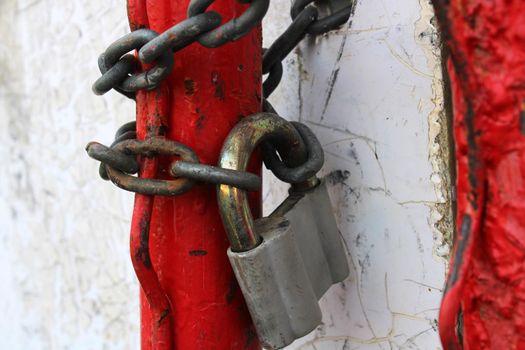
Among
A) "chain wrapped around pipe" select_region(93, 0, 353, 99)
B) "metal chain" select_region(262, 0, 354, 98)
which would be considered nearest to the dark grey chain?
"chain wrapped around pipe" select_region(93, 0, 353, 99)

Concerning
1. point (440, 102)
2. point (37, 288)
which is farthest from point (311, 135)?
point (37, 288)

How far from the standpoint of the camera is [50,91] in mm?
1612

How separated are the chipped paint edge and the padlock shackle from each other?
0.71 ft

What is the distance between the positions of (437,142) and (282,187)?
0.30 metres

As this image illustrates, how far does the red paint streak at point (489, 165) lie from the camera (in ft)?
1.13

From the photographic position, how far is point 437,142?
753 mm

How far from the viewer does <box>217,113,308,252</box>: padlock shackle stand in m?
0.58

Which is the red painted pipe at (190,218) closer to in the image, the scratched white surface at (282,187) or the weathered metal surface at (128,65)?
the weathered metal surface at (128,65)

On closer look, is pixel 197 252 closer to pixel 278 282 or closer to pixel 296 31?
pixel 278 282

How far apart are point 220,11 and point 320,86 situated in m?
0.32

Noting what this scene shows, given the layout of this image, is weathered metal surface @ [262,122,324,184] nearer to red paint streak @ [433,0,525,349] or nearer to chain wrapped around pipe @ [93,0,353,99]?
chain wrapped around pipe @ [93,0,353,99]

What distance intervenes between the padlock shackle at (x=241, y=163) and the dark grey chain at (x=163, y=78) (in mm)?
15

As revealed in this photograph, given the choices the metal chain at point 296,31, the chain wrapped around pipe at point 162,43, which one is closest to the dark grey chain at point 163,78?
the chain wrapped around pipe at point 162,43

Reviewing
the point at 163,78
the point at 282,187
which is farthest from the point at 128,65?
the point at 282,187
